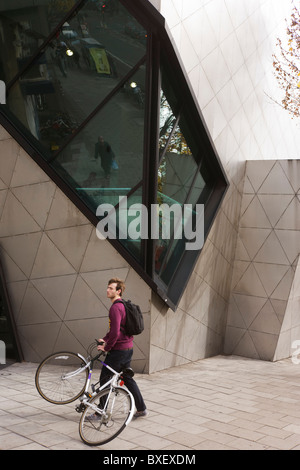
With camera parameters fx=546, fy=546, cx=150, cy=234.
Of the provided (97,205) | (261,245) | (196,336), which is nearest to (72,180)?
(97,205)

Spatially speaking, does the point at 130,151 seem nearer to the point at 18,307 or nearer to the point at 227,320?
the point at 18,307

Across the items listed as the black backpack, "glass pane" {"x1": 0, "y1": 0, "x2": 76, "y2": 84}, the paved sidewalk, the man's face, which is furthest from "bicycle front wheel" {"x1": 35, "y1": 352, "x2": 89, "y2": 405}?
"glass pane" {"x1": 0, "y1": 0, "x2": 76, "y2": 84}

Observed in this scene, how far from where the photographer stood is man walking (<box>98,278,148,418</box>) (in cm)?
671

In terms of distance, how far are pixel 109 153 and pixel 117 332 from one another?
4410 mm

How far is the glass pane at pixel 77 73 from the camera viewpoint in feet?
31.7

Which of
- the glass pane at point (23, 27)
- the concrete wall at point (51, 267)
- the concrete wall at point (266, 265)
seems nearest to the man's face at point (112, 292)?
the concrete wall at point (51, 267)

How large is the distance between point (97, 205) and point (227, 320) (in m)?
5.29

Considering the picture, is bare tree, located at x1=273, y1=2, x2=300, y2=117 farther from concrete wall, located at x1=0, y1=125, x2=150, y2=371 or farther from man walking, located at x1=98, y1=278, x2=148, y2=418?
man walking, located at x1=98, y1=278, x2=148, y2=418

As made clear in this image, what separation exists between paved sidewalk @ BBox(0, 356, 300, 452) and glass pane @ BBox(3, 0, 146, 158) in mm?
4678

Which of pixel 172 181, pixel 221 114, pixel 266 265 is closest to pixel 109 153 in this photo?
pixel 172 181

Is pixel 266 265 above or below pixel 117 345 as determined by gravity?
above

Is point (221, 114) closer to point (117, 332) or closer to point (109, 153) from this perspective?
point (109, 153)

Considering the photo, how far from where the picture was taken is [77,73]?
10047 mm

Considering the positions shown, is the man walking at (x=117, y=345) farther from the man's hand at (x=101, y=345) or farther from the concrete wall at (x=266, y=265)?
the concrete wall at (x=266, y=265)
